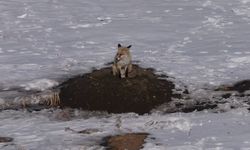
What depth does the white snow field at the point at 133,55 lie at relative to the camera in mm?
10401

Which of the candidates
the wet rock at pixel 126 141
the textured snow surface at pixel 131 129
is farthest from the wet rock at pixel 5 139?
the wet rock at pixel 126 141

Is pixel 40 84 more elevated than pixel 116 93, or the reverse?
pixel 40 84

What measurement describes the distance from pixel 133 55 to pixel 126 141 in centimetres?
688

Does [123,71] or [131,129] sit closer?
[131,129]

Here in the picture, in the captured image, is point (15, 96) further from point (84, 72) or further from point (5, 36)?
point (5, 36)

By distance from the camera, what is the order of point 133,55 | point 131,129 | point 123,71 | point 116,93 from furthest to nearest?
1. point 133,55
2. point 123,71
3. point 116,93
4. point 131,129

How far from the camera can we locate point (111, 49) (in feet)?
57.9

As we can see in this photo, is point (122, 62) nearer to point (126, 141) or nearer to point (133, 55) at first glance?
point (126, 141)

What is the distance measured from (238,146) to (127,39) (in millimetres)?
10123

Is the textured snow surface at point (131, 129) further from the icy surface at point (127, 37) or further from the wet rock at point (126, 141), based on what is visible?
the icy surface at point (127, 37)

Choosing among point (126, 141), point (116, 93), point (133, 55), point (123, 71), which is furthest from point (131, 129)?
point (133, 55)

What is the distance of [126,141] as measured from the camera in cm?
1009

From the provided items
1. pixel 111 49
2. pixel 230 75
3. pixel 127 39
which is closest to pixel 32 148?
pixel 230 75

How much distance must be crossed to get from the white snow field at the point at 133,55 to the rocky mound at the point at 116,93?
0.39 metres
